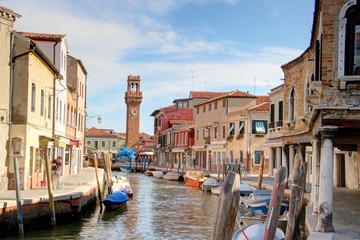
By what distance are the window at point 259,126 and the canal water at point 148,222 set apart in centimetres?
1512

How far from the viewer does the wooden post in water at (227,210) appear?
639 centimetres

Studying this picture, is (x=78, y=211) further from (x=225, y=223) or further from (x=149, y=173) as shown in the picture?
(x=149, y=173)

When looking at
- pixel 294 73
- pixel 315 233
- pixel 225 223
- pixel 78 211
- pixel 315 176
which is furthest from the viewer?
pixel 294 73

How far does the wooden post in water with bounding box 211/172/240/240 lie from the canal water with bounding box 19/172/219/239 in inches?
357

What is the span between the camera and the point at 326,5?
10719mm

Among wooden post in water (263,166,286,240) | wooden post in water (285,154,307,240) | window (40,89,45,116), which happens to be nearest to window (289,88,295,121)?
window (40,89,45,116)

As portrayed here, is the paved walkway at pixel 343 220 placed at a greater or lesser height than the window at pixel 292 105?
lesser

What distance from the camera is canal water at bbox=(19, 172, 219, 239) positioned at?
1581 centimetres

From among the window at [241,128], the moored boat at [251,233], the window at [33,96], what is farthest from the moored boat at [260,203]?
the window at [241,128]

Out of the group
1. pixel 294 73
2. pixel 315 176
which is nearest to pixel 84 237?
pixel 315 176

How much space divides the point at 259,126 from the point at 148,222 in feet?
80.8

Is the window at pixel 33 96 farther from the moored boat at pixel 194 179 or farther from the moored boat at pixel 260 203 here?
the moored boat at pixel 194 179

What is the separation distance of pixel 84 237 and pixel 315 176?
6599 millimetres

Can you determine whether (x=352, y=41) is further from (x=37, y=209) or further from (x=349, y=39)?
(x=37, y=209)
